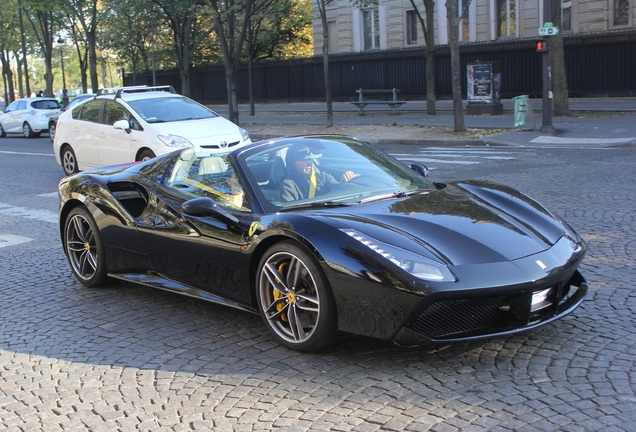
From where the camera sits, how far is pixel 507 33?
115 feet

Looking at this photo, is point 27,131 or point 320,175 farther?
point 27,131

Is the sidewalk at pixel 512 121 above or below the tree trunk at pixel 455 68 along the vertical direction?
below

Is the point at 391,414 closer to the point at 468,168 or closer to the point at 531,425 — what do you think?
the point at 531,425

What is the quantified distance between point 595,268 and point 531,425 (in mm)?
3091

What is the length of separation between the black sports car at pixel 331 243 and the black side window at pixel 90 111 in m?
8.28

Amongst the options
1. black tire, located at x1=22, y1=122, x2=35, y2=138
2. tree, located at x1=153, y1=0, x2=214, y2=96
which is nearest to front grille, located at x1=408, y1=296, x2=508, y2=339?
tree, located at x1=153, y1=0, x2=214, y2=96

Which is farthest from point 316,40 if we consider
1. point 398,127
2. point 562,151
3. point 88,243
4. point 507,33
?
point 88,243

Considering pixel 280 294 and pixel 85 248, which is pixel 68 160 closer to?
pixel 85 248

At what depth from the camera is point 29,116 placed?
29.7 m

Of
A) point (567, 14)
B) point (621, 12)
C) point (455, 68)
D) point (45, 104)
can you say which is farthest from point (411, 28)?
point (455, 68)

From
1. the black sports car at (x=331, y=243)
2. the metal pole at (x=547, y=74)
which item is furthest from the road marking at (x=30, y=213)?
the metal pole at (x=547, y=74)

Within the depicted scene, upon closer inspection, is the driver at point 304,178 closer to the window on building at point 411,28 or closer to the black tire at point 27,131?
the black tire at point 27,131

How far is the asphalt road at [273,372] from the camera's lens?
361 cm

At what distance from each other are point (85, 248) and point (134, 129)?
23.8 feet
